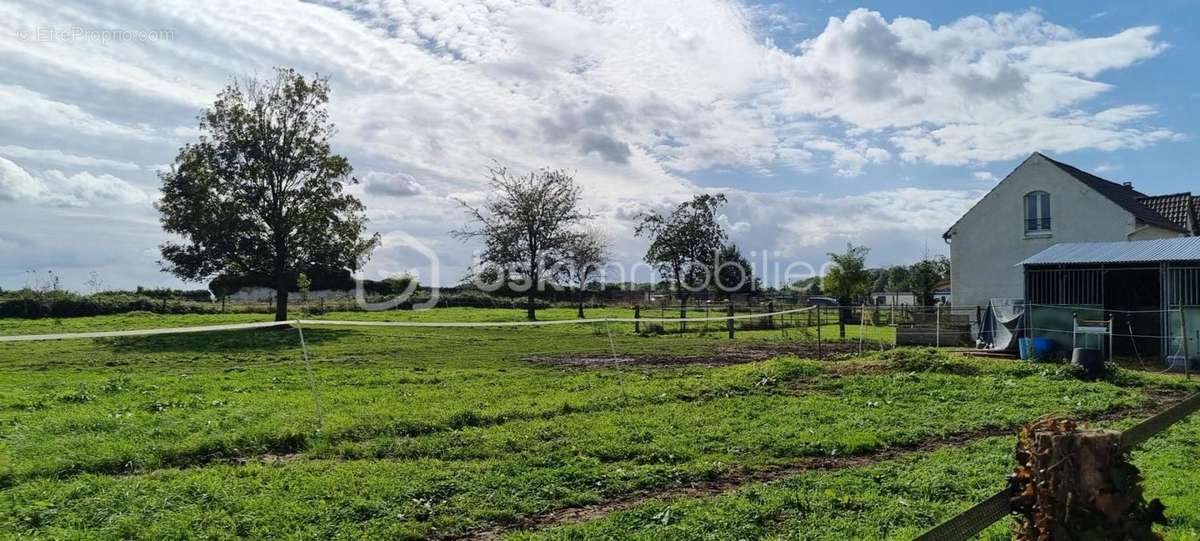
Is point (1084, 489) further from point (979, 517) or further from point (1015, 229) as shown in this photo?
point (1015, 229)

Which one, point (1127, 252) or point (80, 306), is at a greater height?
point (1127, 252)

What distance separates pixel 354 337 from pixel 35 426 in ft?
63.3

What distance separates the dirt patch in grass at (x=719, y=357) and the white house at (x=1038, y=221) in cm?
900

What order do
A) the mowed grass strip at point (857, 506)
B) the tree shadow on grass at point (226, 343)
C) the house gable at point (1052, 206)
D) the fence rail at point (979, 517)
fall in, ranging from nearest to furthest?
the fence rail at point (979, 517)
the mowed grass strip at point (857, 506)
the tree shadow on grass at point (226, 343)
the house gable at point (1052, 206)

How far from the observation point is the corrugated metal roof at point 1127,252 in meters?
17.6

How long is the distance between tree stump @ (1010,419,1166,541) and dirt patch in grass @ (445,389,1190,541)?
3280 mm

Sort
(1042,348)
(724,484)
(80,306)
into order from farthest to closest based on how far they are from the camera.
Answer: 1. (80,306)
2. (1042,348)
3. (724,484)

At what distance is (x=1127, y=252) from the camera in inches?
745

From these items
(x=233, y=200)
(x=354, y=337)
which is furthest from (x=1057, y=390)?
(x=233, y=200)

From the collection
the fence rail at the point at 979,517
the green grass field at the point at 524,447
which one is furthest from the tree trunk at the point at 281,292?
the fence rail at the point at 979,517

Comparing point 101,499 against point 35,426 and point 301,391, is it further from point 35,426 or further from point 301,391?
point 301,391

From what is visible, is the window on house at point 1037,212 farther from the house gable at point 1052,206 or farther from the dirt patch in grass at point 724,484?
the dirt patch in grass at point 724,484

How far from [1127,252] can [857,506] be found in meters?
18.0

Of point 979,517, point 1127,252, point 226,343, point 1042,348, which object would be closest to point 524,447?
point 979,517
